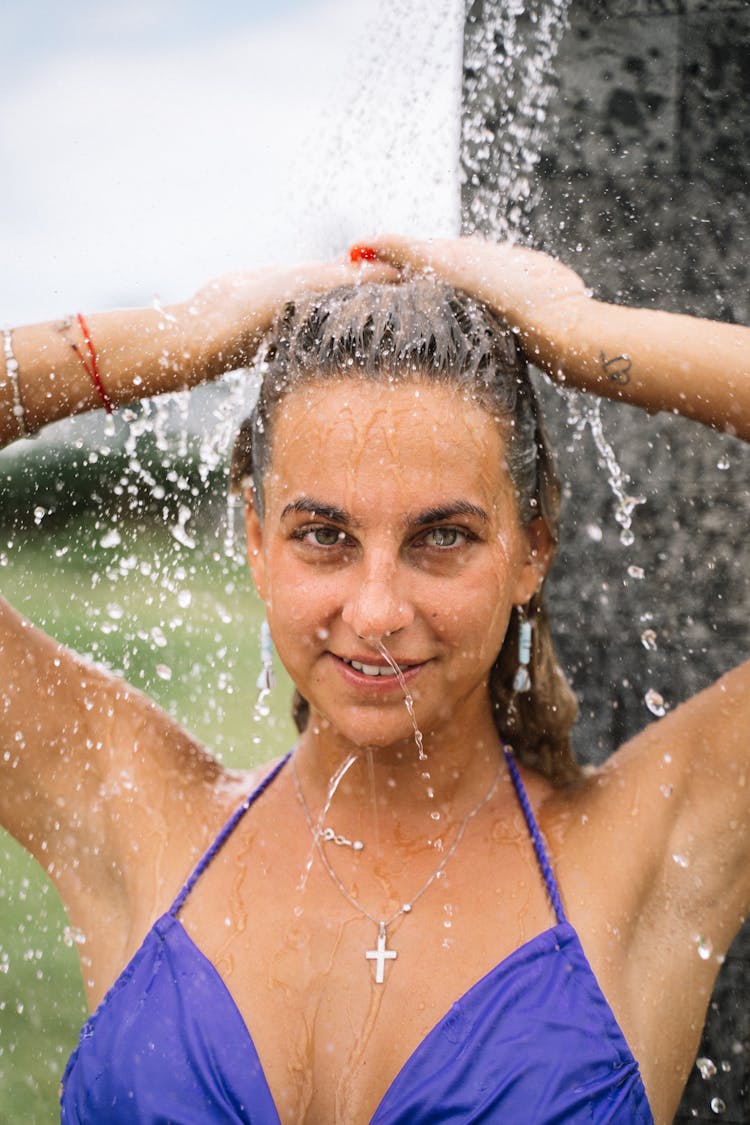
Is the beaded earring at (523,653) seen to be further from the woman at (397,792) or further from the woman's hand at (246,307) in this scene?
the woman's hand at (246,307)

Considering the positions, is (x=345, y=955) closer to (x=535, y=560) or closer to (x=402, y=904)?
(x=402, y=904)

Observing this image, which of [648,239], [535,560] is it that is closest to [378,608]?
[535,560]

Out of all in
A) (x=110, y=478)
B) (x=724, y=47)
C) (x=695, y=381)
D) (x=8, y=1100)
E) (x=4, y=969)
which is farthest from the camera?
(x=110, y=478)

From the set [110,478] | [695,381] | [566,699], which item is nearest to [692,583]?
[566,699]

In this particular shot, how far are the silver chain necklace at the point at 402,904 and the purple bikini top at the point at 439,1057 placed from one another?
0.17 meters

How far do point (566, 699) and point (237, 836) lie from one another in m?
0.70

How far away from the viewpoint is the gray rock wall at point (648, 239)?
8.53 feet

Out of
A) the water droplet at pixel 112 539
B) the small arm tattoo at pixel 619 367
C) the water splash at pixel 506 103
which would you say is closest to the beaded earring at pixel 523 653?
the small arm tattoo at pixel 619 367

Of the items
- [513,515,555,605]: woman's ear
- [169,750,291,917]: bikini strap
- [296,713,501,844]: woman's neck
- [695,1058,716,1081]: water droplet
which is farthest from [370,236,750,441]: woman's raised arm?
[695,1058,716,1081]: water droplet

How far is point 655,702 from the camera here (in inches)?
108

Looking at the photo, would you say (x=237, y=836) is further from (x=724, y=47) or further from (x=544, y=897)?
(x=724, y=47)

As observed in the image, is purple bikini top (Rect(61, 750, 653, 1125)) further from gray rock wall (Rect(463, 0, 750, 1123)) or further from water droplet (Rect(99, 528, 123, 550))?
water droplet (Rect(99, 528, 123, 550))

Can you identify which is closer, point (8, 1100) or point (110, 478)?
point (8, 1100)

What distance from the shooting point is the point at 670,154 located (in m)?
2.61
